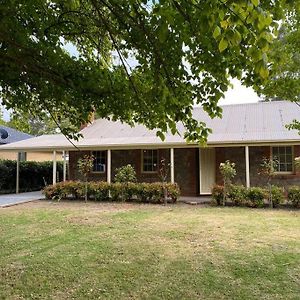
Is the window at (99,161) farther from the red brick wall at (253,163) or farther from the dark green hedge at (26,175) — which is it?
the red brick wall at (253,163)

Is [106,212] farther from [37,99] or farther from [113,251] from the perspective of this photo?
[37,99]

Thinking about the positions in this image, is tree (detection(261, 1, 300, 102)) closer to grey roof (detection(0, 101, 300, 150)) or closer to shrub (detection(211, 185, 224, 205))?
shrub (detection(211, 185, 224, 205))

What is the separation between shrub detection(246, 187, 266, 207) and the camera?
44.7 feet

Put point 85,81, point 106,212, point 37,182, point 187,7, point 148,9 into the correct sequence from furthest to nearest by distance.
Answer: point 37,182, point 106,212, point 85,81, point 148,9, point 187,7

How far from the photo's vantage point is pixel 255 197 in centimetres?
1370

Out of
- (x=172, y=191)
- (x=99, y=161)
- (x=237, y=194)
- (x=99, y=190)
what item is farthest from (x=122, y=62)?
(x=99, y=161)

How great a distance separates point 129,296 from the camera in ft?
16.1

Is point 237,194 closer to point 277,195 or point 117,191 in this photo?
point 277,195

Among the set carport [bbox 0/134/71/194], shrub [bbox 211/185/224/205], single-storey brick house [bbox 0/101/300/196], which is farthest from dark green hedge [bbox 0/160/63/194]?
shrub [bbox 211/185/224/205]

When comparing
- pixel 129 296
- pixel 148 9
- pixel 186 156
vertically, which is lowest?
pixel 129 296

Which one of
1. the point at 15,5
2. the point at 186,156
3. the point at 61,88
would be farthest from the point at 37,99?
the point at 186,156

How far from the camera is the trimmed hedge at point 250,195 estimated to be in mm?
13641

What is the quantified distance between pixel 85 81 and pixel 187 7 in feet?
7.86

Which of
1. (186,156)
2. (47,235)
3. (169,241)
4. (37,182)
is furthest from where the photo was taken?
(37,182)
